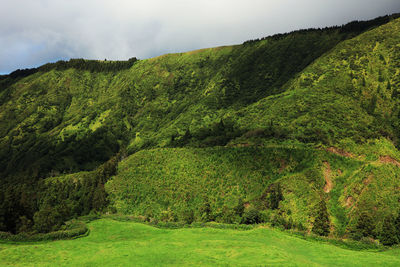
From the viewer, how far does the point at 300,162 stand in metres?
92.0

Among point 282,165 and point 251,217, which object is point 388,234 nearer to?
point 251,217

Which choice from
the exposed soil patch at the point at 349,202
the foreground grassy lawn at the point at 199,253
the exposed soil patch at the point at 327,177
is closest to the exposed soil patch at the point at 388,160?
the exposed soil patch at the point at 327,177

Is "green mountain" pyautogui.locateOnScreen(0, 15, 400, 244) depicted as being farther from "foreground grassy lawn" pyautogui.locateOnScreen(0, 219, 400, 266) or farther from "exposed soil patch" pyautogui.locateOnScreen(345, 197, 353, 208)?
"foreground grassy lawn" pyautogui.locateOnScreen(0, 219, 400, 266)

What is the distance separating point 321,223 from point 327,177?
24101 millimetres

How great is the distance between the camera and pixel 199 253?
40.2 meters

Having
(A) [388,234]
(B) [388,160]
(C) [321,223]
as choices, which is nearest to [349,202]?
(C) [321,223]

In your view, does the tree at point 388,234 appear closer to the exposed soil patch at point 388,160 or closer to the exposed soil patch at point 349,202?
the exposed soil patch at point 349,202

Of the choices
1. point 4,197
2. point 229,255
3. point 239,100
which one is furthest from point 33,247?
point 239,100

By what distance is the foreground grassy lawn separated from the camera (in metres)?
37.6

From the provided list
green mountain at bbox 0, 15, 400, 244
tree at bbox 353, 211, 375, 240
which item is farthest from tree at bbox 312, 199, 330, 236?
tree at bbox 353, 211, 375, 240

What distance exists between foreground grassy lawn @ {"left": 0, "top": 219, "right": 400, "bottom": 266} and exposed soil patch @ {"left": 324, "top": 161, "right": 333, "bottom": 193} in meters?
33.1

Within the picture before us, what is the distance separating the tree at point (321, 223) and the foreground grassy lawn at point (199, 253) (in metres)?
11.5

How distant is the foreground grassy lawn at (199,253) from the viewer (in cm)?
3762

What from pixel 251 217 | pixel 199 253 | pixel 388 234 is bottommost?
pixel 388 234
